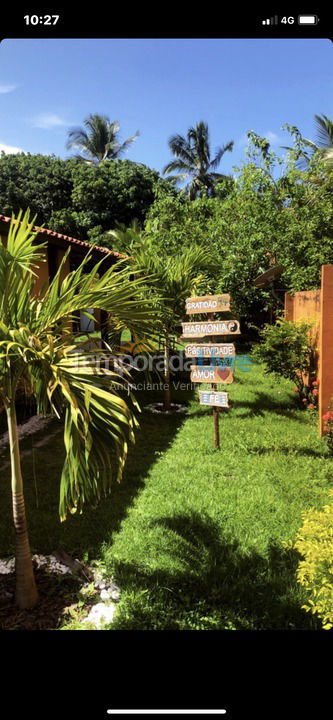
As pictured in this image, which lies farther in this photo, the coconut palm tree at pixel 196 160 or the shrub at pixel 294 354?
the coconut palm tree at pixel 196 160

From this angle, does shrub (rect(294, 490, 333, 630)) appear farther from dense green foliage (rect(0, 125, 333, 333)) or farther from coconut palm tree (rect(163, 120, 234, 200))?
coconut palm tree (rect(163, 120, 234, 200))

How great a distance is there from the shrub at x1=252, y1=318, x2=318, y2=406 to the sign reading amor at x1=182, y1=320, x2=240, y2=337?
2.13 metres

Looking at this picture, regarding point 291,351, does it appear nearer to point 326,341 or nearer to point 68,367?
point 326,341

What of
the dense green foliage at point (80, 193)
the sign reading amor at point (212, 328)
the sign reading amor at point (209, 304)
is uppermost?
the dense green foliage at point (80, 193)

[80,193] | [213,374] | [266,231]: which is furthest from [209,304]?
[80,193]

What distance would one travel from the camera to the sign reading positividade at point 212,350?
4863 millimetres

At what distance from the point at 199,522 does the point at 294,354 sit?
13.3ft

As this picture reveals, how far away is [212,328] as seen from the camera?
5.14 meters
